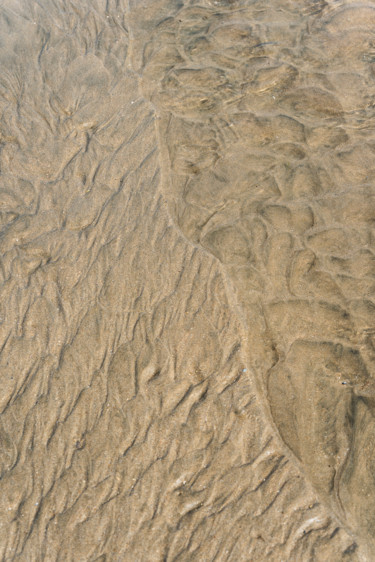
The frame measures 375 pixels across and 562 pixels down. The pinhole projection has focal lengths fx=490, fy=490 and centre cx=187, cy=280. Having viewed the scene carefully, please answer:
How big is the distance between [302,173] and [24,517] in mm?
3207

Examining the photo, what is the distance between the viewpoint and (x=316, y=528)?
2.67 m

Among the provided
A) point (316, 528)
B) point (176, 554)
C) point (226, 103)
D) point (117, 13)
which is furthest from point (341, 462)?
point (117, 13)

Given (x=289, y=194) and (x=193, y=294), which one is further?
(x=289, y=194)

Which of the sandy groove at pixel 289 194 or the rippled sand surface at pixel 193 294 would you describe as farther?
the sandy groove at pixel 289 194

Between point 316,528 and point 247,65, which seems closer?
point 316,528

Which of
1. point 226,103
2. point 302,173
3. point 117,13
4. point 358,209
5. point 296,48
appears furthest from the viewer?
point 117,13

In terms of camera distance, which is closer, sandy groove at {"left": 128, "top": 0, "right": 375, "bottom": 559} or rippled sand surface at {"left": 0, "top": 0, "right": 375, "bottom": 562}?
rippled sand surface at {"left": 0, "top": 0, "right": 375, "bottom": 562}

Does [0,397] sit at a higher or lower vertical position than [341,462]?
higher

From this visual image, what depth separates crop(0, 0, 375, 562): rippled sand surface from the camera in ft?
9.20

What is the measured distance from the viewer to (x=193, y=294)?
354cm

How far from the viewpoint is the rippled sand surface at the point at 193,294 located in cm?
280

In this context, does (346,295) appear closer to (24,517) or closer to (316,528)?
(316,528)

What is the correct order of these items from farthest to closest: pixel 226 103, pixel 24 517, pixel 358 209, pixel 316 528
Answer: pixel 226 103, pixel 358 209, pixel 24 517, pixel 316 528

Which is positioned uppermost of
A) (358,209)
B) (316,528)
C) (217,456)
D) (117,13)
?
(117,13)
